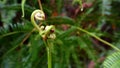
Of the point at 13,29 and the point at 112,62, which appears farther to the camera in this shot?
the point at 13,29

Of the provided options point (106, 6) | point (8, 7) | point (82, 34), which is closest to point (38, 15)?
point (8, 7)

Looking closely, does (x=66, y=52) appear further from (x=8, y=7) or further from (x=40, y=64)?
(x=8, y=7)

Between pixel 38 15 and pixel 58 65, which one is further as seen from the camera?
pixel 58 65

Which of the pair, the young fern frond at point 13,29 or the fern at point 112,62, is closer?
the fern at point 112,62

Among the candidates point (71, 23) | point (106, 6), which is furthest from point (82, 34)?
point (106, 6)

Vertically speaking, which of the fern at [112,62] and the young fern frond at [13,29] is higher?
the young fern frond at [13,29]

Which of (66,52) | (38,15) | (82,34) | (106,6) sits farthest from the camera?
(106,6)

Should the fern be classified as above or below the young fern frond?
below

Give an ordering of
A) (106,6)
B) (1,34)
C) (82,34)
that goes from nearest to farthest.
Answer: (1,34) → (82,34) → (106,6)

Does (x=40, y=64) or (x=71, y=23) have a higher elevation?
(x=71, y=23)

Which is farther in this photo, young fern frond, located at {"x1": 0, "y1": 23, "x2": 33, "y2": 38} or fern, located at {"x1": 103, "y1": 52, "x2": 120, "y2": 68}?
young fern frond, located at {"x1": 0, "y1": 23, "x2": 33, "y2": 38}
